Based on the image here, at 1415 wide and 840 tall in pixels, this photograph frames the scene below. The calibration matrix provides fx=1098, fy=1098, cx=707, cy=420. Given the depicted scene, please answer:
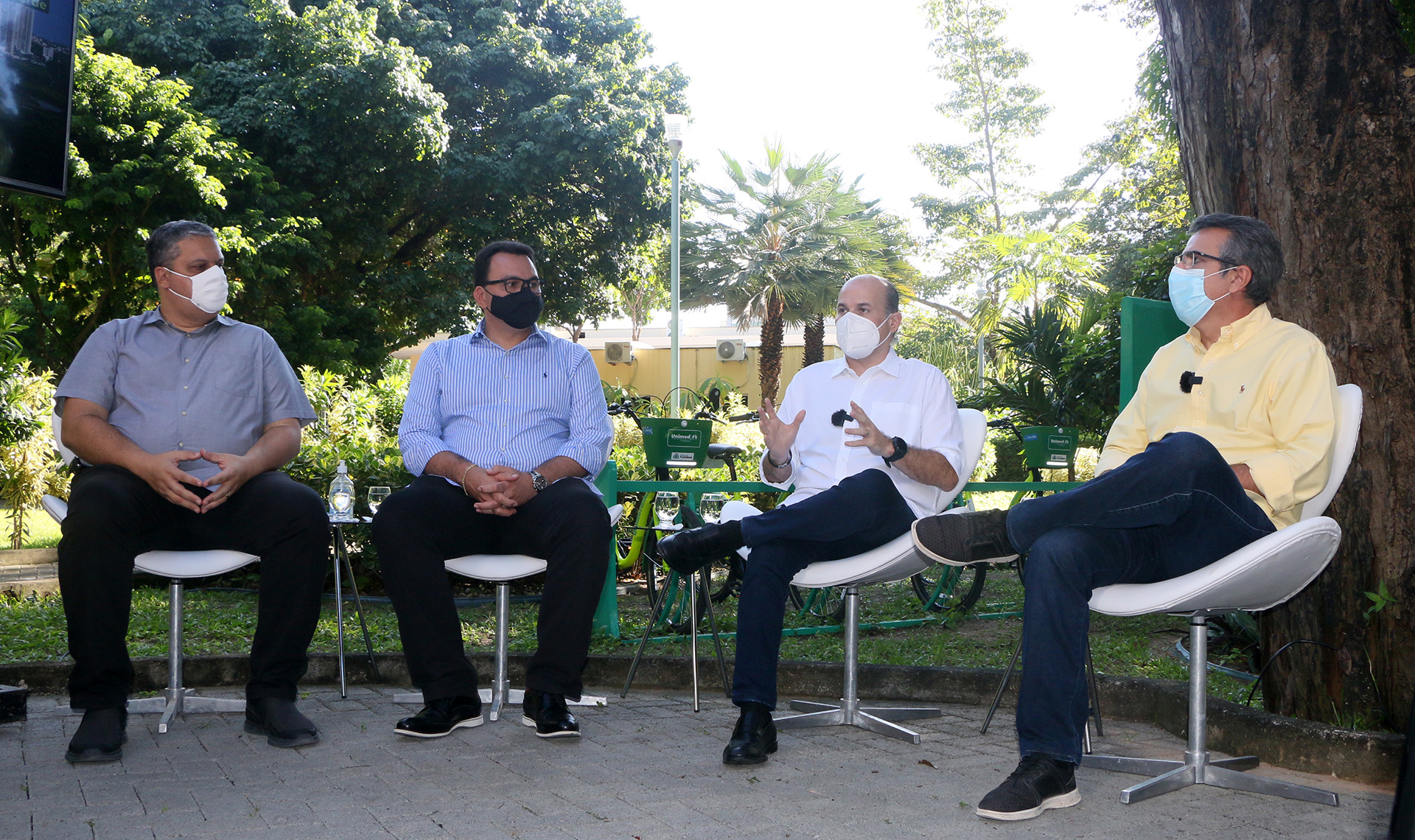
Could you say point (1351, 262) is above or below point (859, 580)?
above

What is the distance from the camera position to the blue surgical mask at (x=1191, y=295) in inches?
118

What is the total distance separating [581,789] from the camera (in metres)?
2.82

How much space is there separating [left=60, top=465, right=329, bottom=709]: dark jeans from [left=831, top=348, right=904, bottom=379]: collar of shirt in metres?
1.81

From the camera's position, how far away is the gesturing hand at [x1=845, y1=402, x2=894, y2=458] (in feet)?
11.1

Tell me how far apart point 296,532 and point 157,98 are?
12931 millimetres

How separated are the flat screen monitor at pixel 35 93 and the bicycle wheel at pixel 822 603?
398cm

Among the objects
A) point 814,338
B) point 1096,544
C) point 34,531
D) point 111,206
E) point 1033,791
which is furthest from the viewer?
point 814,338

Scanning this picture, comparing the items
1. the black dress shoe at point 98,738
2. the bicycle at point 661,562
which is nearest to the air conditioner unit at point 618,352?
the bicycle at point 661,562

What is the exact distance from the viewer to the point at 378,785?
9.29 ft

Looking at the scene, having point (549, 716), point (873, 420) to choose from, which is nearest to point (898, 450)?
point (873, 420)

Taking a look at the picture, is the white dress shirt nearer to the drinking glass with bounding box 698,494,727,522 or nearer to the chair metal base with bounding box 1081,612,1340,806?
the drinking glass with bounding box 698,494,727,522

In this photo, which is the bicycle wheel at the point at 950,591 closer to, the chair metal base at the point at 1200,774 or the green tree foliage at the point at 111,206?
the chair metal base at the point at 1200,774

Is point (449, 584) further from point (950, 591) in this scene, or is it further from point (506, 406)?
point (950, 591)

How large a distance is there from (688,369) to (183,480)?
30.1 meters
